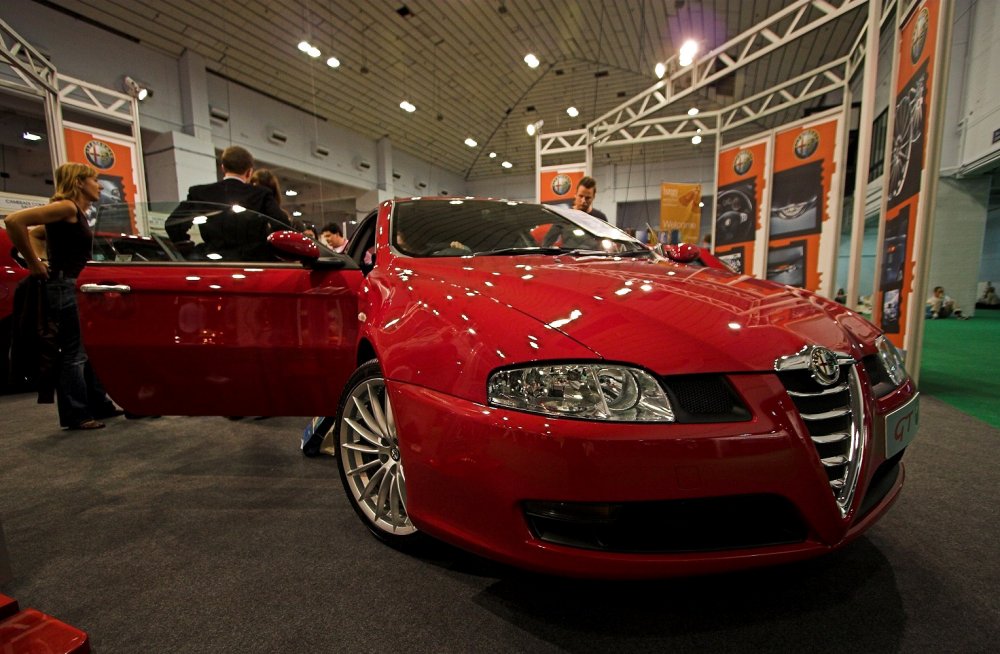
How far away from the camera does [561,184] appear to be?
834 cm

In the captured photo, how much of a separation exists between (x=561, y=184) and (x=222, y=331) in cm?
736

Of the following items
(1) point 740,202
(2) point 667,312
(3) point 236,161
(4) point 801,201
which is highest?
(1) point 740,202

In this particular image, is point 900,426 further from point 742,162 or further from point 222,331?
point 742,162

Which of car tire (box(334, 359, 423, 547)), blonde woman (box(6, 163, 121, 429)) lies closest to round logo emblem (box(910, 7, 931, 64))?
car tire (box(334, 359, 423, 547))

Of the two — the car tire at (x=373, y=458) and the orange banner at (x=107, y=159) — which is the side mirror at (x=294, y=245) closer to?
the car tire at (x=373, y=458)

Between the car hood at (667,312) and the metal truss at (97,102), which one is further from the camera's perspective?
Result: the metal truss at (97,102)

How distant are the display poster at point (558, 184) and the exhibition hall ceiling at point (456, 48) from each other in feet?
8.03

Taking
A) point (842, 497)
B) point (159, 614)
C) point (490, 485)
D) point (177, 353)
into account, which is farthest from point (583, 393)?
point (177, 353)

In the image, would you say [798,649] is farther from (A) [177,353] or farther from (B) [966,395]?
(B) [966,395]

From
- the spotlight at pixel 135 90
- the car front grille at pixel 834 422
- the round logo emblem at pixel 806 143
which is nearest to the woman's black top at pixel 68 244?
the car front grille at pixel 834 422

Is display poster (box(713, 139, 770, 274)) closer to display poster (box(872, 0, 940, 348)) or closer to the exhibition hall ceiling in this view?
the exhibition hall ceiling

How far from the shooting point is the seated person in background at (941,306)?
9.85 metres

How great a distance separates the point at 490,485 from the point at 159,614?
2.99 ft

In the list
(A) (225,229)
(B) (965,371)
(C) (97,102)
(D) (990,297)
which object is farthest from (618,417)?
(D) (990,297)
